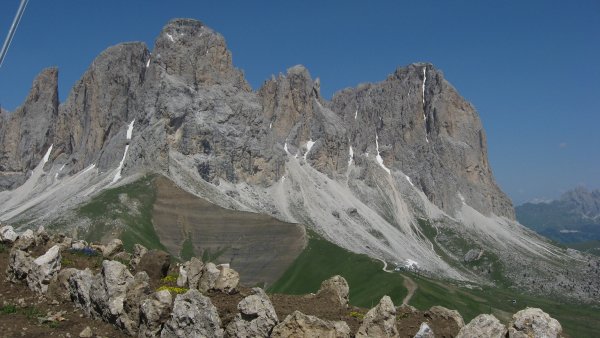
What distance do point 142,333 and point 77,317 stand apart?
542cm

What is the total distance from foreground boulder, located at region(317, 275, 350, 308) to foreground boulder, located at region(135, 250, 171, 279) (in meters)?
10.5

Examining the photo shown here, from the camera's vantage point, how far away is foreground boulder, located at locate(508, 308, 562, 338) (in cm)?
2388

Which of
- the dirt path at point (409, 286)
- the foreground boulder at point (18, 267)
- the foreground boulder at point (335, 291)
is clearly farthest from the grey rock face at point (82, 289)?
the dirt path at point (409, 286)

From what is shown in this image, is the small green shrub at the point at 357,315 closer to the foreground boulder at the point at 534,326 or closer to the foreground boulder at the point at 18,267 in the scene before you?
the foreground boulder at the point at 534,326

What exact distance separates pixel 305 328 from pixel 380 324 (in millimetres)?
3332

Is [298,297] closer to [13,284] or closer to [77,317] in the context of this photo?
[77,317]

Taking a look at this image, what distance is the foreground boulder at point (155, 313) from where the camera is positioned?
91.6 ft

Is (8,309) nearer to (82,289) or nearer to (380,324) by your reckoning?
(82,289)

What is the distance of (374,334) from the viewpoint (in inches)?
1034

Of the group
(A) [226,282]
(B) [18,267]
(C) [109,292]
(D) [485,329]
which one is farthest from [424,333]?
(B) [18,267]

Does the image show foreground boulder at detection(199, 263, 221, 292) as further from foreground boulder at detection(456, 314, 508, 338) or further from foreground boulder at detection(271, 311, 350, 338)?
foreground boulder at detection(456, 314, 508, 338)

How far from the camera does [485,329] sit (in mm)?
24500

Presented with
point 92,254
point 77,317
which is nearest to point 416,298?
point 92,254

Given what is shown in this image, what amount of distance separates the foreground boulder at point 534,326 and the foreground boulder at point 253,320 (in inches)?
406
